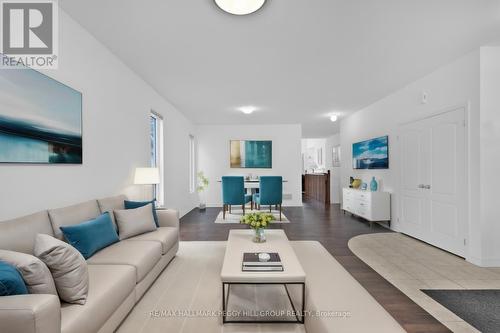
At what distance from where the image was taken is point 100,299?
57.8 inches

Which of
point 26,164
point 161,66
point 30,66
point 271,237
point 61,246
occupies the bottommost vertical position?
point 271,237

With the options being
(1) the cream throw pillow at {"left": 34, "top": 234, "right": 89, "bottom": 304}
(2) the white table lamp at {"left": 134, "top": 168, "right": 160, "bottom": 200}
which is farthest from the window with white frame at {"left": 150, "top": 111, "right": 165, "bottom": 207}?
(1) the cream throw pillow at {"left": 34, "top": 234, "right": 89, "bottom": 304}

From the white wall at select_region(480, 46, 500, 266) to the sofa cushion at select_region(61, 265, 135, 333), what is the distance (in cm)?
391

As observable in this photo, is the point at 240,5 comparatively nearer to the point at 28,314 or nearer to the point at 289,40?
the point at 289,40

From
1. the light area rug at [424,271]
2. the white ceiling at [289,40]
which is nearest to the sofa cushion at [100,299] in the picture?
the white ceiling at [289,40]

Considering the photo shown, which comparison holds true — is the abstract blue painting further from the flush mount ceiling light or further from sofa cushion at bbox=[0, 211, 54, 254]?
sofa cushion at bbox=[0, 211, 54, 254]

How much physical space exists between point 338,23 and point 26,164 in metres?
3.05

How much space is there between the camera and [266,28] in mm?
2469

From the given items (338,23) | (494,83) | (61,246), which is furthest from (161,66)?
(494,83)

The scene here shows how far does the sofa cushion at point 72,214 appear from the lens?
1.92 m

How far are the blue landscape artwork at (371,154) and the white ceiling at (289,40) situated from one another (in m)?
1.08

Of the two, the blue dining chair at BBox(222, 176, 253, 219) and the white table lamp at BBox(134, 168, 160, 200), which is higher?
the white table lamp at BBox(134, 168, 160, 200)

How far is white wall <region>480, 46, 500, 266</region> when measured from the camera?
2.91 metres

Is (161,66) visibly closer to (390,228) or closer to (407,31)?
(407,31)
